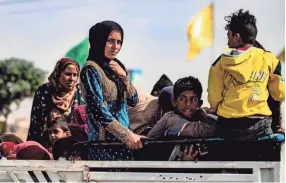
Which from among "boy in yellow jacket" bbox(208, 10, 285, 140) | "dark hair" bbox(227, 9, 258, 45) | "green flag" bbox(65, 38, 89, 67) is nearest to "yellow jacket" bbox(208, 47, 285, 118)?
"boy in yellow jacket" bbox(208, 10, 285, 140)

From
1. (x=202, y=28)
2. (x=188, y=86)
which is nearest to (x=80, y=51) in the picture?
(x=202, y=28)

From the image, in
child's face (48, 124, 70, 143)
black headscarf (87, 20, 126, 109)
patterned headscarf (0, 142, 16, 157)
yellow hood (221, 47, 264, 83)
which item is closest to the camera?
yellow hood (221, 47, 264, 83)

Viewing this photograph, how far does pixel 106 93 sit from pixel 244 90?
3.04 feet

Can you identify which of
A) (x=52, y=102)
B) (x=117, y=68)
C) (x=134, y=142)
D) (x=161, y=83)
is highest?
(x=117, y=68)

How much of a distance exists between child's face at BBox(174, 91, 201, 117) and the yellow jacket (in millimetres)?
212

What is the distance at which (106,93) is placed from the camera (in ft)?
13.8

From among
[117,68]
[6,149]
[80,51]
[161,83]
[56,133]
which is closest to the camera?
[117,68]

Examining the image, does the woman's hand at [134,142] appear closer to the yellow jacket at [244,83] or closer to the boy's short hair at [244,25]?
the yellow jacket at [244,83]

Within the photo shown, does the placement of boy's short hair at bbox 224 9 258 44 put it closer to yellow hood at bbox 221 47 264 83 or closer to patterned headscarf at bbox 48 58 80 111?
yellow hood at bbox 221 47 264 83

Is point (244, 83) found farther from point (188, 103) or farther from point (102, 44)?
point (102, 44)

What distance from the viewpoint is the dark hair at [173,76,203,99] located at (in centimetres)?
423

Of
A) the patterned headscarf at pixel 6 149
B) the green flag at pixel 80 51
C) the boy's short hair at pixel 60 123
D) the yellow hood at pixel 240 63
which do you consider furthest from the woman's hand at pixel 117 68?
the green flag at pixel 80 51

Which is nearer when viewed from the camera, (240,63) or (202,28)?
(240,63)

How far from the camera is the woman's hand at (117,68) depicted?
14.1ft
